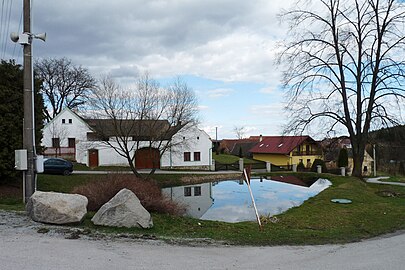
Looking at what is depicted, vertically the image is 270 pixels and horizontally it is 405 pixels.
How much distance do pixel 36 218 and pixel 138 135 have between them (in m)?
24.7

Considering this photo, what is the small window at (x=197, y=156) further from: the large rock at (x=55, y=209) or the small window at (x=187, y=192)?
the large rock at (x=55, y=209)

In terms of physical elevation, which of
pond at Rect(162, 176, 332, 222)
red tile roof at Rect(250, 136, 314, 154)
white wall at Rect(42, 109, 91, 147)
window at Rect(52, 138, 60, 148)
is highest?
white wall at Rect(42, 109, 91, 147)

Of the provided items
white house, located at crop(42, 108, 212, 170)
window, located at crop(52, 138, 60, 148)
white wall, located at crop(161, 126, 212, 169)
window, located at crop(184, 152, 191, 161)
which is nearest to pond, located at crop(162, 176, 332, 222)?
white house, located at crop(42, 108, 212, 170)

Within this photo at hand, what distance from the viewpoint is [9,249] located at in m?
6.43

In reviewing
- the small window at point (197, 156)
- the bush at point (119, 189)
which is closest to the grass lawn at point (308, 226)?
the bush at point (119, 189)

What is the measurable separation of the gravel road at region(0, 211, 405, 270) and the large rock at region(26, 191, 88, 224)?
355 mm

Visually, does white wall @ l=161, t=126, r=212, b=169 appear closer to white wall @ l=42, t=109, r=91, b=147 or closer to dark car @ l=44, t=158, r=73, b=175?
white wall @ l=42, t=109, r=91, b=147

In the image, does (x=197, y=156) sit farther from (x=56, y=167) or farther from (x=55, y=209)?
(x=55, y=209)

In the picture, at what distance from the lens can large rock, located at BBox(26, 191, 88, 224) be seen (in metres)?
8.80

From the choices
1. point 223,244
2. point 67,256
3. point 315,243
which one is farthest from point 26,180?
point 315,243

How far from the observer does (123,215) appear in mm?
9070

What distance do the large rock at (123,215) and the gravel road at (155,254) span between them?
32.8 inches

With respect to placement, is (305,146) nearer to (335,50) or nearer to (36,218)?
(335,50)

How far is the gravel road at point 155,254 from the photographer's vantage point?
588cm
